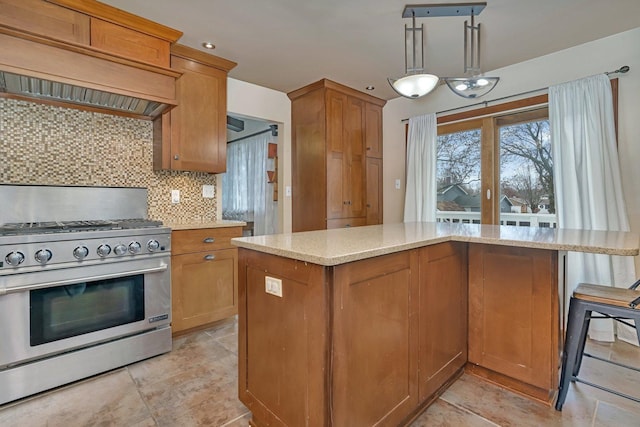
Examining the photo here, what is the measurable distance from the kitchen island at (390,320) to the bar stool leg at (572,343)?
46 mm

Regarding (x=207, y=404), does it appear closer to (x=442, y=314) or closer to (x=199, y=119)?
(x=442, y=314)

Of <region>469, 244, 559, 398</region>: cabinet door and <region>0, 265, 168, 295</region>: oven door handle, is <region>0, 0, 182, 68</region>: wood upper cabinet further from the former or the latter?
<region>469, 244, 559, 398</region>: cabinet door

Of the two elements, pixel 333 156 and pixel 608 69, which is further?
pixel 333 156

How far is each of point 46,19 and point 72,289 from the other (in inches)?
66.7

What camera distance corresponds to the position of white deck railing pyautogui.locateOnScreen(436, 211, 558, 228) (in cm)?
309

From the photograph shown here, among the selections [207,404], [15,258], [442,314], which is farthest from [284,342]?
[15,258]

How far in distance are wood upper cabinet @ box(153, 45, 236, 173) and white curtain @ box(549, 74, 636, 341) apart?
119 inches

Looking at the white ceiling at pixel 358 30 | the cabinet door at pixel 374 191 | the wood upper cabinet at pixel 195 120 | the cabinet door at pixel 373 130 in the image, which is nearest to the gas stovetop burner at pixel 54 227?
the wood upper cabinet at pixel 195 120

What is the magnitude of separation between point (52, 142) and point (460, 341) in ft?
10.5

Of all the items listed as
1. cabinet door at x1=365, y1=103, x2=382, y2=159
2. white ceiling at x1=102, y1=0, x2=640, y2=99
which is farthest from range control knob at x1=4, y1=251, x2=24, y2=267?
cabinet door at x1=365, y1=103, x2=382, y2=159

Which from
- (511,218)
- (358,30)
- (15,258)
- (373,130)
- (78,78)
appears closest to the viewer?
(15,258)

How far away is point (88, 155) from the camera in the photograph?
2.54 m

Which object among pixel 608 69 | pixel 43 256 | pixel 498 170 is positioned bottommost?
pixel 43 256

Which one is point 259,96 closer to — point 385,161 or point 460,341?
point 385,161
